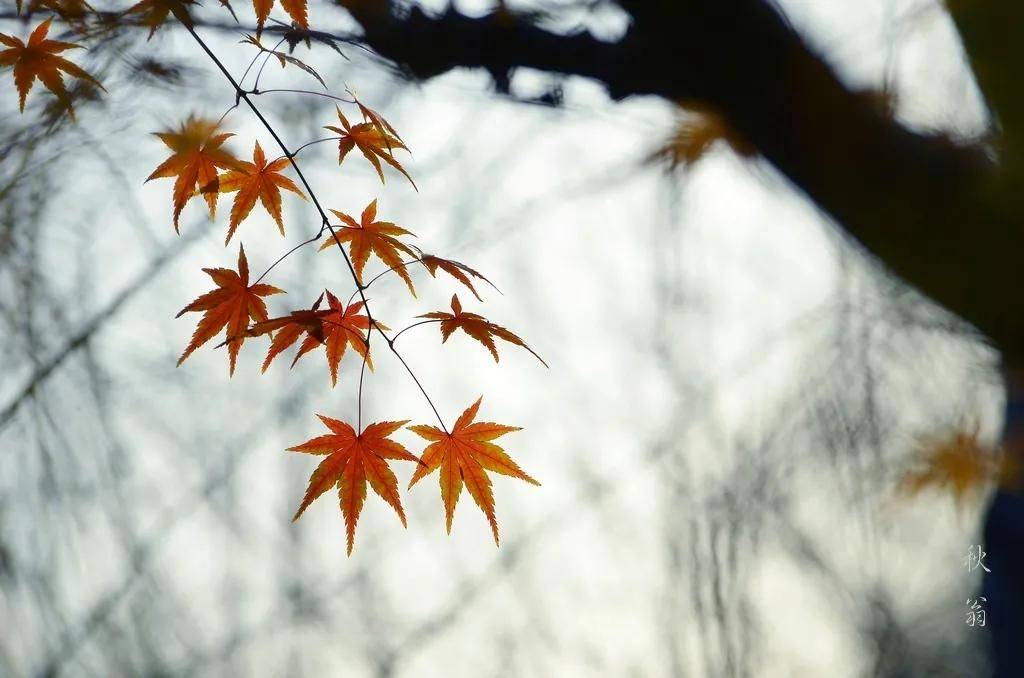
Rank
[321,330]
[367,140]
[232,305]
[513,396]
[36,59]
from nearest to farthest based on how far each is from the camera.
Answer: [321,330], [232,305], [367,140], [36,59], [513,396]

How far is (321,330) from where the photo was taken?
0.62 metres

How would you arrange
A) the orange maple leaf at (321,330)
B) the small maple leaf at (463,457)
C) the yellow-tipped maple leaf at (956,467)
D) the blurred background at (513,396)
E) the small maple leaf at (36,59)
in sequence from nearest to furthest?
1. the orange maple leaf at (321,330)
2. the small maple leaf at (463,457)
3. the small maple leaf at (36,59)
4. the blurred background at (513,396)
5. the yellow-tipped maple leaf at (956,467)

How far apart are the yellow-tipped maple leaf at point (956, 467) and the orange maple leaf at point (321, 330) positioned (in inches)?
40.8

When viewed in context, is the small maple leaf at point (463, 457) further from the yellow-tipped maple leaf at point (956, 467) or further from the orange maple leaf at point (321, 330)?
the yellow-tipped maple leaf at point (956, 467)

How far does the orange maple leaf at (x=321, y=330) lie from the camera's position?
62 centimetres

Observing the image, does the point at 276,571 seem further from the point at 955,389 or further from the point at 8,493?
the point at 955,389

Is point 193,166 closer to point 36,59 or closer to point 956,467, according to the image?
point 36,59

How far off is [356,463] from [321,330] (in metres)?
0.16

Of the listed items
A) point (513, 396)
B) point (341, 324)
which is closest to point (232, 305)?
point (341, 324)

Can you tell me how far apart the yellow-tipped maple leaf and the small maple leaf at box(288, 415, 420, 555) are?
100 centimetres

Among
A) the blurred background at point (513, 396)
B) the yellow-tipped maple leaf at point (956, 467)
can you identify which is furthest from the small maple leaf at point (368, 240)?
the yellow-tipped maple leaf at point (956, 467)

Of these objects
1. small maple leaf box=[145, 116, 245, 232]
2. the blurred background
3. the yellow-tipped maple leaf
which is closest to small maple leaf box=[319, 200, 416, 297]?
small maple leaf box=[145, 116, 245, 232]

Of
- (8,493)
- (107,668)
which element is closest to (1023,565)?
(107,668)

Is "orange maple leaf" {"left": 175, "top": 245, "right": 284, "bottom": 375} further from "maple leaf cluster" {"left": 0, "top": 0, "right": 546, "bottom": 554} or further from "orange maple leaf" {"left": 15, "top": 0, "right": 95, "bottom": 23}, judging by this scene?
"orange maple leaf" {"left": 15, "top": 0, "right": 95, "bottom": 23}
